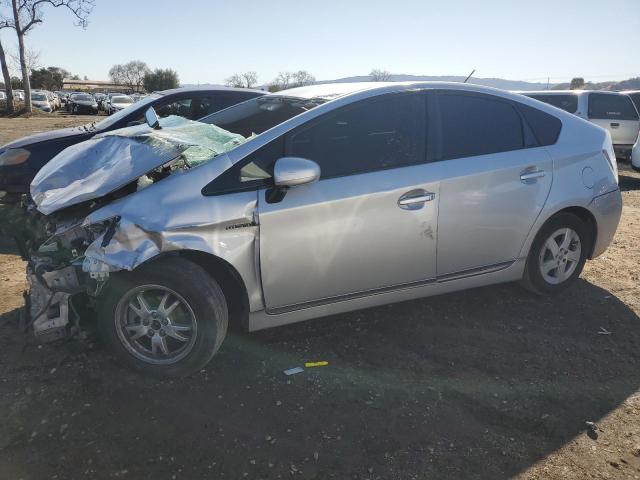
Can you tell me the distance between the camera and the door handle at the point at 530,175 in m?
3.56

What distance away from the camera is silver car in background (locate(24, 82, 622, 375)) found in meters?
2.84

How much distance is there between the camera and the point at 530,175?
3.58 meters

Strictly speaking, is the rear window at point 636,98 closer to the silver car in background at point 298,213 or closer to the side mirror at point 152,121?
the silver car in background at point 298,213

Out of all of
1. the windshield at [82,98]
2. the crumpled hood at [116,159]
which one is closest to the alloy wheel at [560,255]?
the crumpled hood at [116,159]

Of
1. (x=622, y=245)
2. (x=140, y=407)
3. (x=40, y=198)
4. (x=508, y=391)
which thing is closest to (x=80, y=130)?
(x=40, y=198)

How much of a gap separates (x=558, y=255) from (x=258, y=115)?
298 cm

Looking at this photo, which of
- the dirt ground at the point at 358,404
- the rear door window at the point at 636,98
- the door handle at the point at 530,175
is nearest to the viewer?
the dirt ground at the point at 358,404

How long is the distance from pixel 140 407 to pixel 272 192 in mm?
1441

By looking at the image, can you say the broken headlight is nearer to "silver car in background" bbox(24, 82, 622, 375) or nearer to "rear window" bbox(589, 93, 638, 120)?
"silver car in background" bbox(24, 82, 622, 375)

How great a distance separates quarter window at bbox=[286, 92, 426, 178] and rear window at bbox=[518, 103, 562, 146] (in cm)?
94

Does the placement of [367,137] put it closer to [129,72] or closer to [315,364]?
[315,364]

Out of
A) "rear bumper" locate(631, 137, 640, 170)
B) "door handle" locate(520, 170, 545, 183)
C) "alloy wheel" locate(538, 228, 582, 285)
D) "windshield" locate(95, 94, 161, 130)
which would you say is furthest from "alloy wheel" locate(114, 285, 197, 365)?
"rear bumper" locate(631, 137, 640, 170)

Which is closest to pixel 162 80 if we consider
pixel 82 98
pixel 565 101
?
pixel 82 98

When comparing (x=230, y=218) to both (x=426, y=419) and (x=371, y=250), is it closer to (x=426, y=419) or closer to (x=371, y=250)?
(x=371, y=250)
